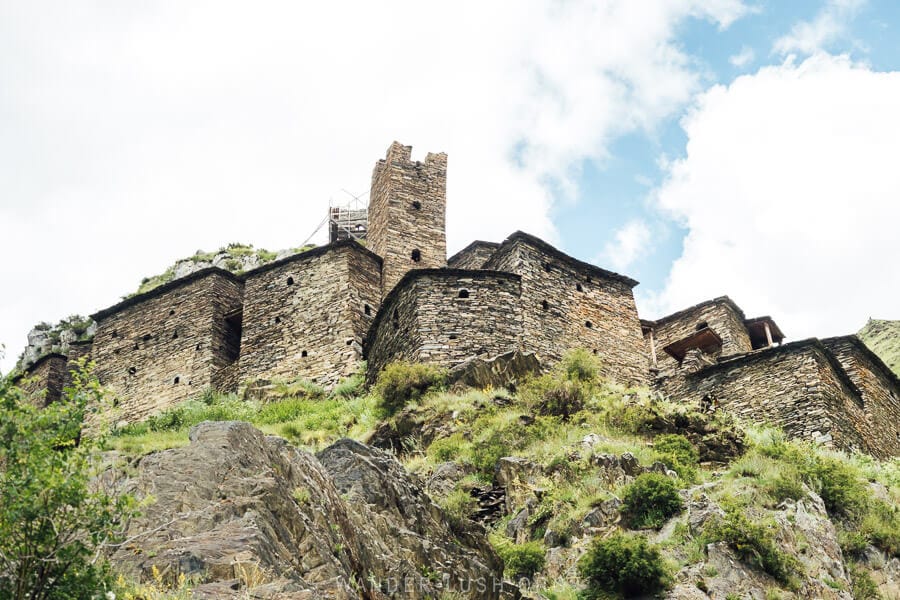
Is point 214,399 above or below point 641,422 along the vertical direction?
above

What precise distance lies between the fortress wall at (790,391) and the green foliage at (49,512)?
17556mm

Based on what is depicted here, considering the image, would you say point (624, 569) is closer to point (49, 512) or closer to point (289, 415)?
point (49, 512)

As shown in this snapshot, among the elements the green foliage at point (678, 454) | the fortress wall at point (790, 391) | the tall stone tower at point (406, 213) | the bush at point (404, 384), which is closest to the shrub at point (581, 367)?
the fortress wall at point (790, 391)

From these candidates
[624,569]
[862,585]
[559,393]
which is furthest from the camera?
[559,393]

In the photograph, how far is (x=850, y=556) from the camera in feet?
55.6

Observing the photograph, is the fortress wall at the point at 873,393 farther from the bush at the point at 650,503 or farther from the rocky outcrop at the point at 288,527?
the rocky outcrop at the point at 288,527

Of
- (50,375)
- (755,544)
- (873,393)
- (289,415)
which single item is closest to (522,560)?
(755,544)

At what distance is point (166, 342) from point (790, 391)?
2116 cm

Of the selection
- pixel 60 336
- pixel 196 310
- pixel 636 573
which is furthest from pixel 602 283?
pixel 60 336

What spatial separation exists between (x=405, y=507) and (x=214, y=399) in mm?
19087

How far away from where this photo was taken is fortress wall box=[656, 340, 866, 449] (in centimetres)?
2441

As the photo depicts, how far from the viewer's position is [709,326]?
34750mm

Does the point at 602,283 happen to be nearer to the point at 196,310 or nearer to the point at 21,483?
the point at 196,310

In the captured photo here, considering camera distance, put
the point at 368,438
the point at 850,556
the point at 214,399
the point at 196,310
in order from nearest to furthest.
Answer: the point at 850,556
the point at 368,438
the point at 214,399
the point at 196,310
